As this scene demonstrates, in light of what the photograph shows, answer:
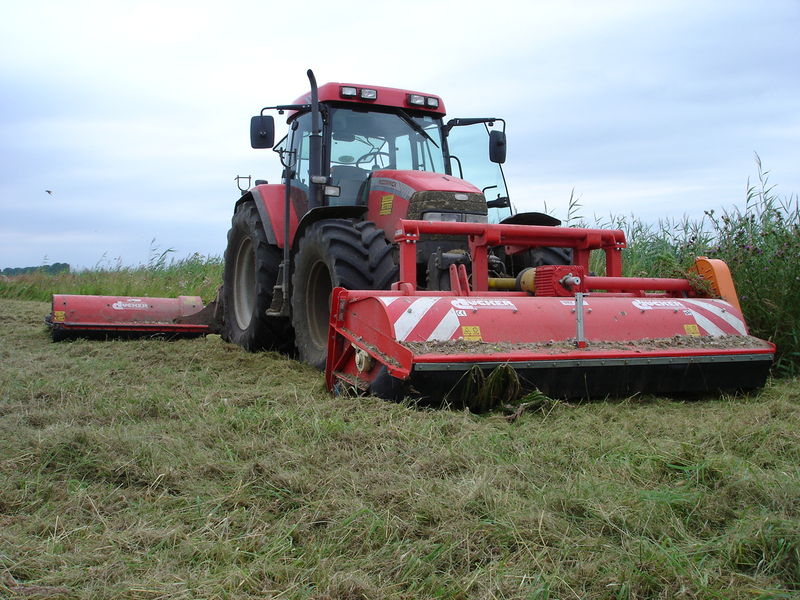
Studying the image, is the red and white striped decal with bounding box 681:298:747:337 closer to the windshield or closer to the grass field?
the grass field

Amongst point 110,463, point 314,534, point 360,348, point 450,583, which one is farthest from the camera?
point 360,348

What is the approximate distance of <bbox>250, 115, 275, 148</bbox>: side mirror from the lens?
607cm

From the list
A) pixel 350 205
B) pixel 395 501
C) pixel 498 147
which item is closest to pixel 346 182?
pixel 350 205

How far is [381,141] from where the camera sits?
636cm

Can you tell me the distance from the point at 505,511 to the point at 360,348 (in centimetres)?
186

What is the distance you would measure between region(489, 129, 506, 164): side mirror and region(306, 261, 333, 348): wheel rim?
6.12ft

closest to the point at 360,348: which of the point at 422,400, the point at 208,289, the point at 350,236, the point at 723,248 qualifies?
the point at 422,400

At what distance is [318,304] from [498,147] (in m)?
2.08

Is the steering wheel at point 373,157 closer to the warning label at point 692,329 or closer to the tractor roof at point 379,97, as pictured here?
the tractor roof at point 379,97

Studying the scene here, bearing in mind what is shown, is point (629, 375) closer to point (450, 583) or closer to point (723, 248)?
point (450, 583)

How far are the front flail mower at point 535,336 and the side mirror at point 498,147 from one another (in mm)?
1724

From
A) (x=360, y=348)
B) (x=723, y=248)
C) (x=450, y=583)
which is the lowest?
(x=450, y=583)

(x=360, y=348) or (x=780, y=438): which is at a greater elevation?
(x=360, y=348)

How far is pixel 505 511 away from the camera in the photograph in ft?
7.61
